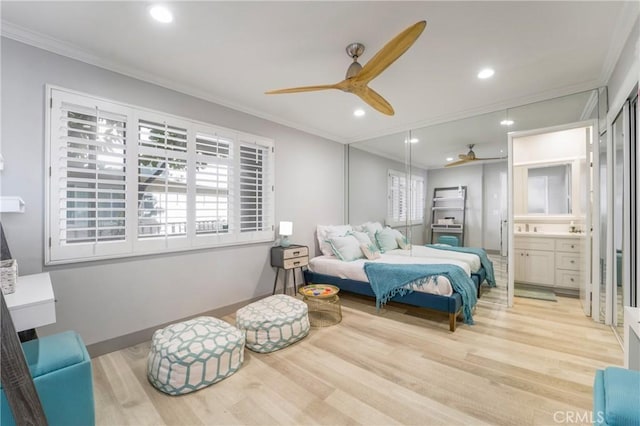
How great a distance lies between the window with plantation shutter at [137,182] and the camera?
223cm

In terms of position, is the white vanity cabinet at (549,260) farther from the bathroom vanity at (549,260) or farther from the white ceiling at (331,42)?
the white ceiling at (331,42)

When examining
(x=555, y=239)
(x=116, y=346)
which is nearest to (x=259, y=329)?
(x=116, y=346)

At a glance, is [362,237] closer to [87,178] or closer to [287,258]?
[287,258]

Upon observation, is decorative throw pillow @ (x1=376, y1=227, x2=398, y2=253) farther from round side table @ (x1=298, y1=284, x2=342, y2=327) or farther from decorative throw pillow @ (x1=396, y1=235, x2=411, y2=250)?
round side table @ (x1=298, y1=284, x2=342, y2=327)

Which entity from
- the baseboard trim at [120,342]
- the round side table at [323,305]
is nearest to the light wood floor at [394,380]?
the baseboard trim at [120,342]

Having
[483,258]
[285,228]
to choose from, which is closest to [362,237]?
[285,228]

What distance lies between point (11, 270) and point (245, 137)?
2533 mm

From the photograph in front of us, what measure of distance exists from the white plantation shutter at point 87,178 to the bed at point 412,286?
8.16ft

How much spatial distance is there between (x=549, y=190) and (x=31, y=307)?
617 centimetres

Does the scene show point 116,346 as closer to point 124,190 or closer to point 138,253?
point 138,253

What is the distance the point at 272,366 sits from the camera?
87.0 inches

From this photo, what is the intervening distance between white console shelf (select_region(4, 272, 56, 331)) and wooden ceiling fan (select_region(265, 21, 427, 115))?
2093mm

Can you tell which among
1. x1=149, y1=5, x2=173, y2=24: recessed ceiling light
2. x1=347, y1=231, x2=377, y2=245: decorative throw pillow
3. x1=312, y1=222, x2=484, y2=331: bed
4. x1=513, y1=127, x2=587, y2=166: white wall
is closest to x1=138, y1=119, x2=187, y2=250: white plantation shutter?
x1=149, y1=5, x2=173, y2=24: recessed ceiling light

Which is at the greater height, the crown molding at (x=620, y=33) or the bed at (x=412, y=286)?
the crown molding at (x=620, y=33)
